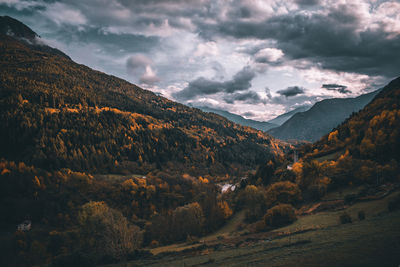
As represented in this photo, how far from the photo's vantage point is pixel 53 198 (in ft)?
357

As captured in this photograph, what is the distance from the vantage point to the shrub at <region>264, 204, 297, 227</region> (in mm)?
57266

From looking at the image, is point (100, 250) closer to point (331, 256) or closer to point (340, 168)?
point (331, 256)

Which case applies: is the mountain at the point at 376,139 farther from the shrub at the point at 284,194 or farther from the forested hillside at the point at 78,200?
the forested hillside at the point at 78,200

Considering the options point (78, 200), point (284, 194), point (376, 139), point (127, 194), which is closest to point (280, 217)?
point (284, 194)

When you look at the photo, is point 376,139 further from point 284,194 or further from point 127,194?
point 127,194

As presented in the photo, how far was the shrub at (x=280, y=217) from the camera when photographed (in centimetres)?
5727

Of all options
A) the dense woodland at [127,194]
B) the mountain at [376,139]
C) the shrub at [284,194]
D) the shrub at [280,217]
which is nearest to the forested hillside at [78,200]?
the dense woodland at [127,194]

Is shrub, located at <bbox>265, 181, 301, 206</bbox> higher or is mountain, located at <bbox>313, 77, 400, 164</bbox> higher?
mountain, located at <bbox>313, 77, 400, 164</bbox>

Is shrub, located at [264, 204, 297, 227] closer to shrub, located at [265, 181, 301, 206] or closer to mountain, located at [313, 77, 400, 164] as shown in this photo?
shrub, located at [265, 181, 301, 206]

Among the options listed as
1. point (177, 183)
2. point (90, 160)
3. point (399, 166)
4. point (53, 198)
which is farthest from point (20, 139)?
point (399, 166)

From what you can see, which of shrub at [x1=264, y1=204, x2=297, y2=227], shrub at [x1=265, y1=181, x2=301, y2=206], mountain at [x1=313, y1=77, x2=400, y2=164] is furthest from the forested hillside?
mountain at [x1=313, y1=77, x2=400, y2=164]

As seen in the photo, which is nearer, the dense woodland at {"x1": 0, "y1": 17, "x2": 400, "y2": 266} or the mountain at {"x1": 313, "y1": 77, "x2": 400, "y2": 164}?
the dense woodland at {"x1": 0, "y1": 17, "x2": 400, "y2": 266}

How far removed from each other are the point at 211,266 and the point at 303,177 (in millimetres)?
65405

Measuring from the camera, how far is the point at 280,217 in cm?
5825
